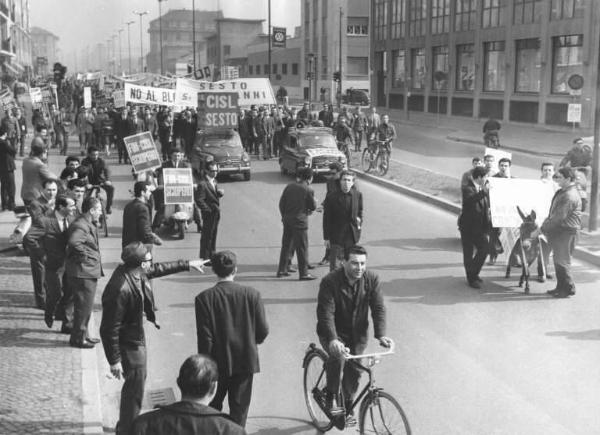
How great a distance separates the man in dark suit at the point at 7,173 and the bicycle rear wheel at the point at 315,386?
39.6ft

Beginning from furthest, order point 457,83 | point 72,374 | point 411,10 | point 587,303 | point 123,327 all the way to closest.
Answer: point 411,10
point 457,83
point 587,303
point 72,374
point 123,327

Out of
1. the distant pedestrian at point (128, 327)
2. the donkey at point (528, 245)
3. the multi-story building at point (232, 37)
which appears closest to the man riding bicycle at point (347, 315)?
the distant pedestrian at point (128, 327)

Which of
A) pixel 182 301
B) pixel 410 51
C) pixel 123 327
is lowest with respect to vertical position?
pixel 182 301

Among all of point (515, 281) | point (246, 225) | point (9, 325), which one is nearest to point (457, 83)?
point (246, 225)

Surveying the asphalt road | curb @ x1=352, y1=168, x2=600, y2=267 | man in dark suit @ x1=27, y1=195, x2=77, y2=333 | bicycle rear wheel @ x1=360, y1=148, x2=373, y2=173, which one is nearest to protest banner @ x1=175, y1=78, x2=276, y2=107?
bicycle rear wheel @ x1=360, y1=148, x2=373, y2=173

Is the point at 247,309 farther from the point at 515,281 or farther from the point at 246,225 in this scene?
the point at 246,225

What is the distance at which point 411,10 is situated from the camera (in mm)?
57031

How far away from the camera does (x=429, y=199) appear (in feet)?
63.5

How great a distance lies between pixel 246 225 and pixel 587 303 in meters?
8.02

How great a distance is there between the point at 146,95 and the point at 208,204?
12843 millimetres

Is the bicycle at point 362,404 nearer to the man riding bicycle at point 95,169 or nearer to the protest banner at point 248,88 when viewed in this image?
the man riding bicycle at point 95,169

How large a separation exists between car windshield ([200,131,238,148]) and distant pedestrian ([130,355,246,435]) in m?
20.3

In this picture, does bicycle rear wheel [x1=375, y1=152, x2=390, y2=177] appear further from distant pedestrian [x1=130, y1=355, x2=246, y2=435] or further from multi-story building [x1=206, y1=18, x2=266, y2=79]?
multi-story building [x1=206, y1=18, x2=266, y2=79]

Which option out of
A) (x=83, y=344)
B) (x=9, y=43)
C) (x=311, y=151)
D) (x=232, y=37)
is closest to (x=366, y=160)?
(x=311, y=151)
